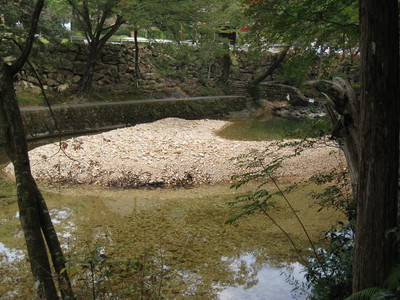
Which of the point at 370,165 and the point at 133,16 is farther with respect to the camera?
the point at 133,16

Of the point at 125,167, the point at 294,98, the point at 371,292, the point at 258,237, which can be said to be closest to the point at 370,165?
the point at 371,292

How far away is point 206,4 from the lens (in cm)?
1349

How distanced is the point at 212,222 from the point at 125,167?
10.0ft

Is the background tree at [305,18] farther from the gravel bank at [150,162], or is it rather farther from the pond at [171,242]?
the pond at [171,242]

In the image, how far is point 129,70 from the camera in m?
16.6

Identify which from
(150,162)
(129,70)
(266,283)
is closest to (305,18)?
(266,283)

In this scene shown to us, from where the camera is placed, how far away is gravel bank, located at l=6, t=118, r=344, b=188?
26.4 ft

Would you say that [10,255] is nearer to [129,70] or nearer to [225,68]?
[129,70]

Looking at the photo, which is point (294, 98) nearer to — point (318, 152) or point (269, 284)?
point (318, 152)

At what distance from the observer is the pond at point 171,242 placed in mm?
3980

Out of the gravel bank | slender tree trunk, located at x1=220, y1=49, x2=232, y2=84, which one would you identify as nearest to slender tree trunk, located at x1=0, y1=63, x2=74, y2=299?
the gravel bank

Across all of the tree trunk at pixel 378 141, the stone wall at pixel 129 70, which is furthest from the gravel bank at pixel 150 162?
the tree trunk at pixel 378 141

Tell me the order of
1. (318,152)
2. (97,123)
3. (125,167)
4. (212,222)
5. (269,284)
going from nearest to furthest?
(269,284)
(212,222)
(125,167)
(318,152)
(97,123)

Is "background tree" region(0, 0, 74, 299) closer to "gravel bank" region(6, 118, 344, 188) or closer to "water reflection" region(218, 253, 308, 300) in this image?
"water reflection" region(218, 253, 308, 300)
